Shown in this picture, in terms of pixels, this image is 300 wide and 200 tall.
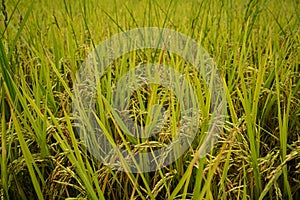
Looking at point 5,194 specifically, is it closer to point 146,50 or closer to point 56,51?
point 56,51

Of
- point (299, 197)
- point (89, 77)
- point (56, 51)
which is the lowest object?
point (299, 197)

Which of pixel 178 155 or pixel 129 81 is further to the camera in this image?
pixel 129 81

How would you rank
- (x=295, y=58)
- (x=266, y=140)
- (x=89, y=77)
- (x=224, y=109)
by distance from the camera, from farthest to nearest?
(x=295, y=58) → (x=89, y=77) → (x=266, y=140) → (x=224, y=109)

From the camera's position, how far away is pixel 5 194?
72cm

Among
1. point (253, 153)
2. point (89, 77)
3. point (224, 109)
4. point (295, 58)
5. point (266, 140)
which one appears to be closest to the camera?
point (253, 153)

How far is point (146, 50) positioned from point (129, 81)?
1.02 ft

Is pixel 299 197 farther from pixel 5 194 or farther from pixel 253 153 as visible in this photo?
pixel 5 194

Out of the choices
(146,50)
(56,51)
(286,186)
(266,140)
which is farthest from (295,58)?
(56,51)

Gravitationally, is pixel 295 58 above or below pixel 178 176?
above

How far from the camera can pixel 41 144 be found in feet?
2.56

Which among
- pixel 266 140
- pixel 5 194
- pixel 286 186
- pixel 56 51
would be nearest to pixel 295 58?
pixel 266 140

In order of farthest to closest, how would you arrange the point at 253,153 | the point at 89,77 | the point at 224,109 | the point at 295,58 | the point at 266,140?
the point at 295,58, the point at 89,77, the point at 266,140, the point at 224,109, the point at 253,153

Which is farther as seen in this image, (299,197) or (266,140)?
(266,140)

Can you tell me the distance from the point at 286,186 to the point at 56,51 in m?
0.86
